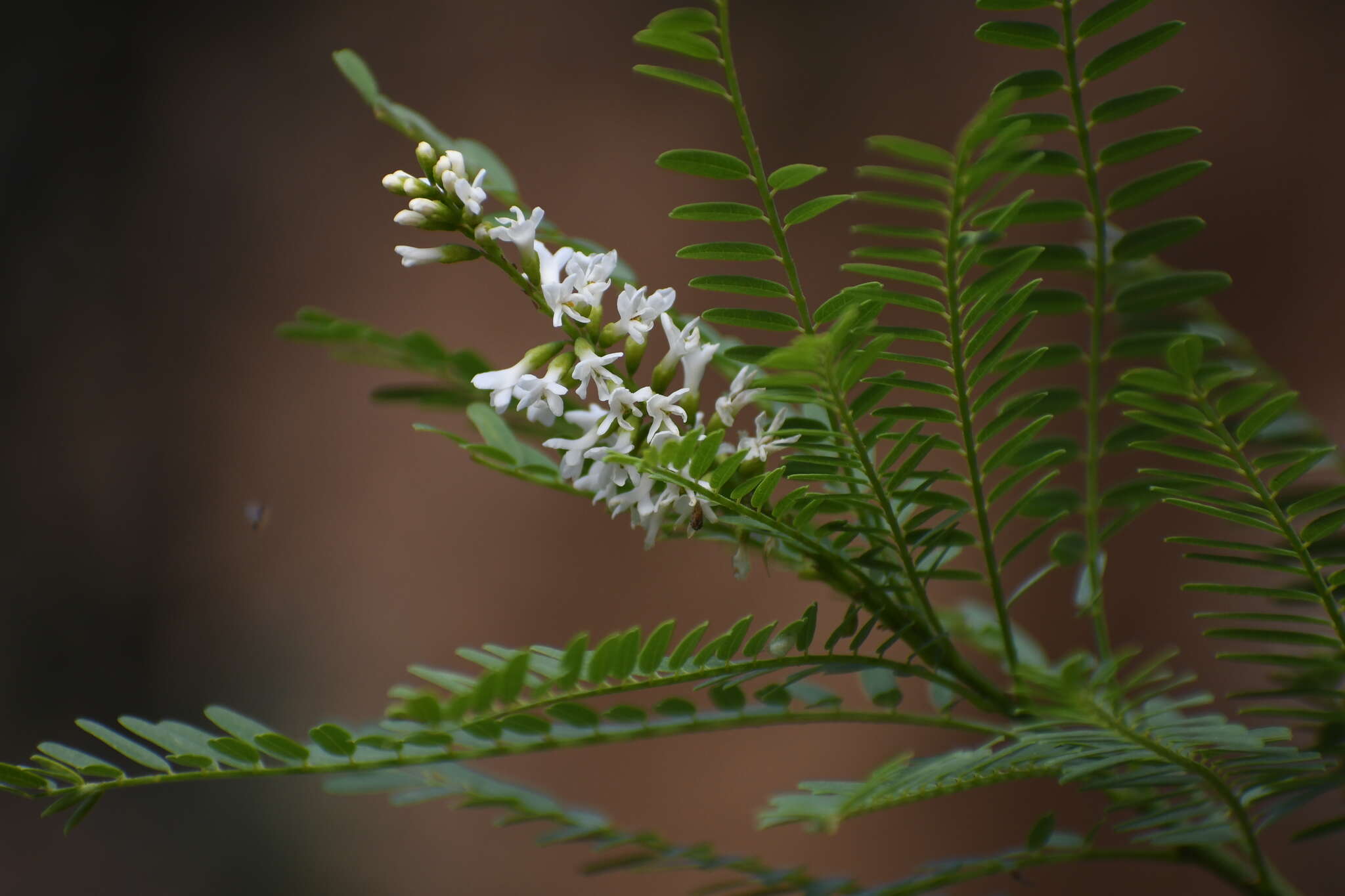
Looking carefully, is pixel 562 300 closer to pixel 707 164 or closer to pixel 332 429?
pixel 707 164

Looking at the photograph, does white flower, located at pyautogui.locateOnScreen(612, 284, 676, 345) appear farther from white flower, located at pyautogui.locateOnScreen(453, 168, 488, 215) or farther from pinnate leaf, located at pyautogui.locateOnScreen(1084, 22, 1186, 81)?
pinnate leaf, located at pyautogui.locateOnScreen(1084, 22, 1186, 81)

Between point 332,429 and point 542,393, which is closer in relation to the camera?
point 542,393

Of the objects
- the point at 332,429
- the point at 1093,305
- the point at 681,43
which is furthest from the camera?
the point at 332,429

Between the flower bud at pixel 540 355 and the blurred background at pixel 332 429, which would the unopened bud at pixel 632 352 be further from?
the blurred background at pixel 332 429

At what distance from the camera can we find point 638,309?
0.39 m

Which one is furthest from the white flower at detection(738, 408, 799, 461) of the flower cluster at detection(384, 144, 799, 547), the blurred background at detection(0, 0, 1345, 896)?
the blurred background at detection(0, 0, 1345, 896)

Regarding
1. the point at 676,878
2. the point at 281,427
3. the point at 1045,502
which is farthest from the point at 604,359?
the point at 281,427

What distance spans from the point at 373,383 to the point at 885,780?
64.3 inches

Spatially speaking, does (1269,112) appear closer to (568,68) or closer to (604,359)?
(568,68)

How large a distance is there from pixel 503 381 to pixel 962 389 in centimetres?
19

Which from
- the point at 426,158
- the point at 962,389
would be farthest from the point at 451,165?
the point at 962,389

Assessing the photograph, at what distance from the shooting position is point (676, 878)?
5.28ft

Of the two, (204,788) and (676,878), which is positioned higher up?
(204,788)

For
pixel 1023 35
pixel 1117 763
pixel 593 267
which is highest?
pixel 1023 35
